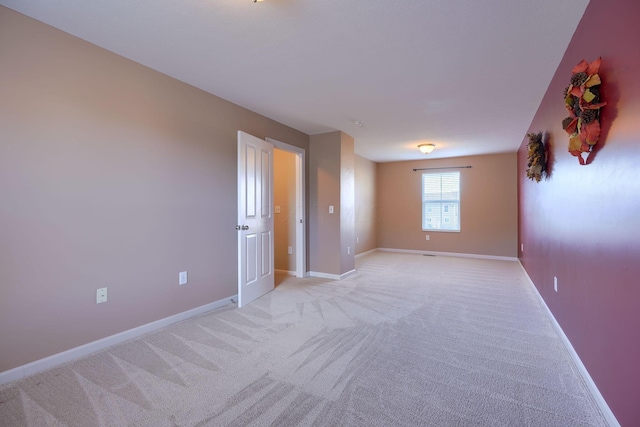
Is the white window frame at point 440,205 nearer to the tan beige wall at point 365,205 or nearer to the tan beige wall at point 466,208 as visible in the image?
the tan beige wall at point 466,208

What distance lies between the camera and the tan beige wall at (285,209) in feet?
15.9

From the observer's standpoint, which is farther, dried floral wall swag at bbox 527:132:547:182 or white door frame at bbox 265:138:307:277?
white door frame at bbox 265:138:307:277

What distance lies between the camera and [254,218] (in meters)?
3.52

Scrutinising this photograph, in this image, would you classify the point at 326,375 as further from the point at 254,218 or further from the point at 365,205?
the point at 365,205

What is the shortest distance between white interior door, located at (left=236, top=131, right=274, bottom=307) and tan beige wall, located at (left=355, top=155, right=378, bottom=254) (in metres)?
3.10

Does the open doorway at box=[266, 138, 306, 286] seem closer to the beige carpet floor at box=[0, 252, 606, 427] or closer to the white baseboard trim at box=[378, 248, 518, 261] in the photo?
the beige carpet floor at box=[0, 252, 606, 427]

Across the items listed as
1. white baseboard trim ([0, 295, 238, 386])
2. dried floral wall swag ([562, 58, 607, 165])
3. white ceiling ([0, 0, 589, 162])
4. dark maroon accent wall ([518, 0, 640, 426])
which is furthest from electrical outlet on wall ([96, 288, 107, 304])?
dried floral wall swag ([562, 58, 607, 165])

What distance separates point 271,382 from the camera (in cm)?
184

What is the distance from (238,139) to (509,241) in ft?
19.6

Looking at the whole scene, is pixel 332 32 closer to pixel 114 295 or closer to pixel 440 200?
pixel 114 295

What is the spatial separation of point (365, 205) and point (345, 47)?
492 cm

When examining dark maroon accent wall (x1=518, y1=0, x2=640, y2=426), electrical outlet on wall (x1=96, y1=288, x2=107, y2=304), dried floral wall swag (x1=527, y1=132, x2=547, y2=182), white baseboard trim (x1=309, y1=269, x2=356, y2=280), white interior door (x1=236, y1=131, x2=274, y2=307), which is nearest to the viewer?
dark maroon accent wall (x1=518, y1=0, x2=640, y2=426)

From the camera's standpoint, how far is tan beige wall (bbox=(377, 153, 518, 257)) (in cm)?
625

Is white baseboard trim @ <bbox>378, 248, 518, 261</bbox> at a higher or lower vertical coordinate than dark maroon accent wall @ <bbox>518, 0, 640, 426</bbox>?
lower
